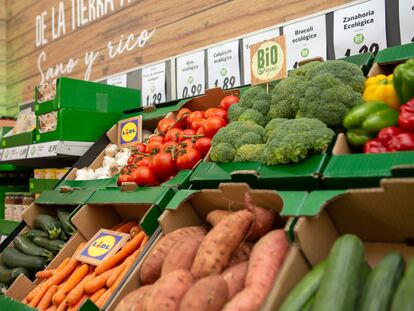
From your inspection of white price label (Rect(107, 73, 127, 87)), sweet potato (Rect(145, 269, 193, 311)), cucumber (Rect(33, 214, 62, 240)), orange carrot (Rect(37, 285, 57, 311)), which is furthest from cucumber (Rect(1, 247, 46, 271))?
white price label (Rect(107, 73, 127, 87))

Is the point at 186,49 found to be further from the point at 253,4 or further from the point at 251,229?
the point at 251,229

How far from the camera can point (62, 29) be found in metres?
4.96

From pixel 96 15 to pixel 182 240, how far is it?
3577 millimetres

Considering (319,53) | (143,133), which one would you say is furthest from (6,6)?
(319,53)

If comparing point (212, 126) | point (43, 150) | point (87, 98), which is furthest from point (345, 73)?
point (43, 150)

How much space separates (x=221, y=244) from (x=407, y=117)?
26.4 inches

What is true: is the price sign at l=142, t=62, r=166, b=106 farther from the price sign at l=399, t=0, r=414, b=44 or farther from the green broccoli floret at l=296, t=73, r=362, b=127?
the green broccoli floret at l=296, t=73, r=362, b=127

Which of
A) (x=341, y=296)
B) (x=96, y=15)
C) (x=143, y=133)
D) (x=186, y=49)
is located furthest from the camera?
(x=96, y=15)

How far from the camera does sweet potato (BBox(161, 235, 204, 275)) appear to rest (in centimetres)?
138

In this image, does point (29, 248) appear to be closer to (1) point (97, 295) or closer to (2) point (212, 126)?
(1) point (97, 295)

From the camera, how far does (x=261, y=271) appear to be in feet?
3.90

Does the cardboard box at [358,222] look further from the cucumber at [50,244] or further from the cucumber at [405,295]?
the cucumber at [50,244]

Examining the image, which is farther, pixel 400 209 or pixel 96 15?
pixel 96 15

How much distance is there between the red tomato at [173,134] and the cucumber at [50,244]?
2.69 ft
